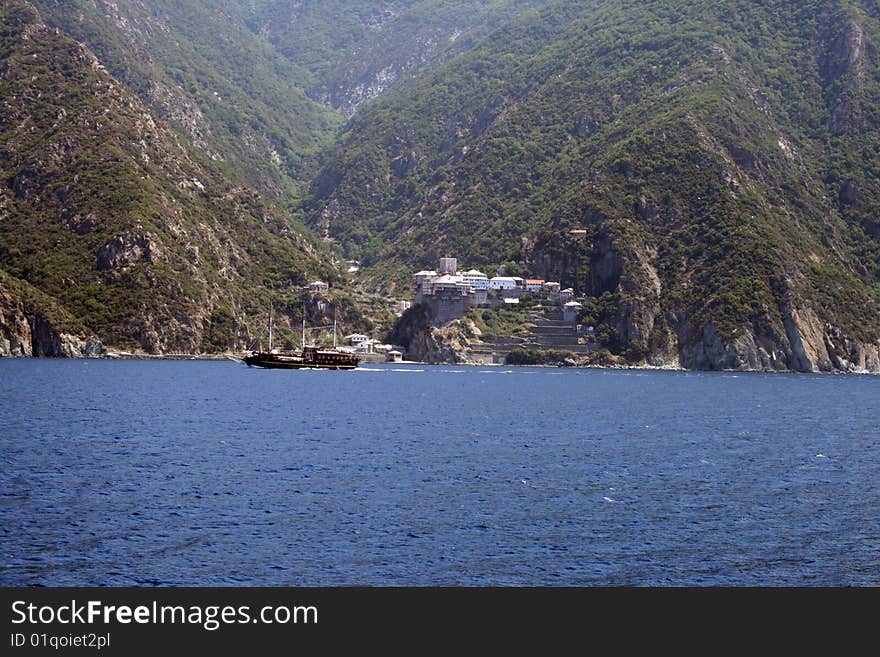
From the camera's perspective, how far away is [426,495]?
6016 cm

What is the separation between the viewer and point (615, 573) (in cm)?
4381

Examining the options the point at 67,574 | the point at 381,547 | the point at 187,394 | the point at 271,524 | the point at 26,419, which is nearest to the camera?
the point at 67,574

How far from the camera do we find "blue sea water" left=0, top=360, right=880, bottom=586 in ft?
145

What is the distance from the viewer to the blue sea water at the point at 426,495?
4416cm
